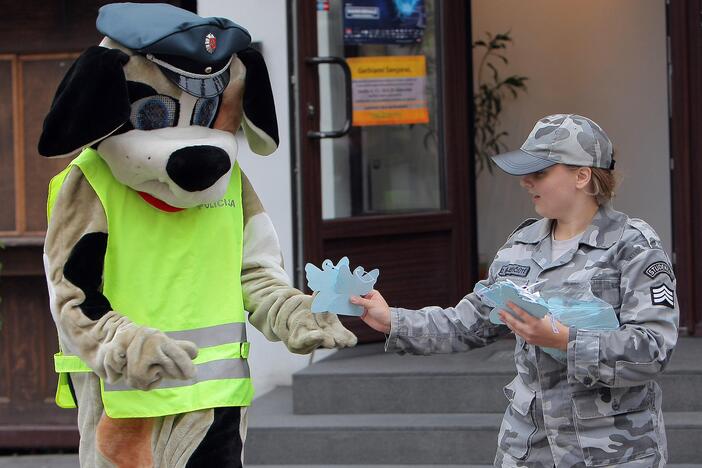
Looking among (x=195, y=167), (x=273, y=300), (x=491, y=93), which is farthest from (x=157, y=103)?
(x=491, y=93)

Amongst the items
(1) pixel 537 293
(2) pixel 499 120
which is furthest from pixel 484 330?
(2) pixel 499 120

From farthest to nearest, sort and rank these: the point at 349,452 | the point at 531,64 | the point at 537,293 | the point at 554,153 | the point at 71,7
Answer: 1. the point at 531,64
2. the point at 71,7
3. the point at 349,452
4. the point at 554,153
5. the point at 537,293

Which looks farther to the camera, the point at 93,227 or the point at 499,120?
the point at 499,120

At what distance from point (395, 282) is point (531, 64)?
2.74 meters

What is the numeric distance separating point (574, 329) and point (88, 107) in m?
1.39

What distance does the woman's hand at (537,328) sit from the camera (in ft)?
10.1

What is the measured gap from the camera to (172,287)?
346cm

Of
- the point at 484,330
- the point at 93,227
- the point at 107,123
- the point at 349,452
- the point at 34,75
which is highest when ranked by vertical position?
the point at 34,75

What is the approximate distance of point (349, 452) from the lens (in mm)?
5809

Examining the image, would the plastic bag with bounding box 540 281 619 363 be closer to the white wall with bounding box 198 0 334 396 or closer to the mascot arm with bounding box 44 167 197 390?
the mascot arm with bounding box 44 167 197 390

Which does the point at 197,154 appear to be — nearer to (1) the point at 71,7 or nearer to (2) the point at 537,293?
(2) the point at 537,293

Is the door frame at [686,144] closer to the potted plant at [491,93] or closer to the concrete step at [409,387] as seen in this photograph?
the concrete step at [409,387]

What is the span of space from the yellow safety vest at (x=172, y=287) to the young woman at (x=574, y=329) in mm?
433

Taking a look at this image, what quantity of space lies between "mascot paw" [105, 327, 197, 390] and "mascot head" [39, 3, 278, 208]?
1.38 feet
